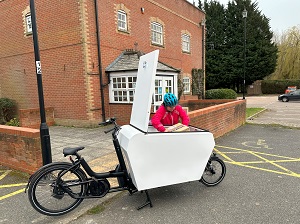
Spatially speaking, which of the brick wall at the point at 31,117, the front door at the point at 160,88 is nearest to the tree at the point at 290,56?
the front door at the point at 160,88

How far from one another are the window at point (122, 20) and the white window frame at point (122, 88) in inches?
108

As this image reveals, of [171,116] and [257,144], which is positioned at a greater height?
[171,116]

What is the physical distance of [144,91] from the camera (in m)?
3.35

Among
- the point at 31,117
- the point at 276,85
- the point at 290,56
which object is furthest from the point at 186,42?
the point at 290,56

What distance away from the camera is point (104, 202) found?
3.54m

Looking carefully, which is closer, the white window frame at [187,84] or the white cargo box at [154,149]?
the white cargo box at [154,149]

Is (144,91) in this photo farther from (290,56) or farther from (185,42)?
(290,56)

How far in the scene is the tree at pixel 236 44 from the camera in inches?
1282

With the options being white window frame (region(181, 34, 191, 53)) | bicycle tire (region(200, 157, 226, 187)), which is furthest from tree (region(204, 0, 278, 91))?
bicycle tire (region(200, 157, 226, 187))

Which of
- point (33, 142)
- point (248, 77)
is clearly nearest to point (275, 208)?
point (33, 142)

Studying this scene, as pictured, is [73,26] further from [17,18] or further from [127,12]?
[17,18]

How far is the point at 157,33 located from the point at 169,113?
38.2 ft

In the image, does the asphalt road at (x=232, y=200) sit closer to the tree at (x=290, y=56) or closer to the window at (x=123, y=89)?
the window at (x=123, y=89)

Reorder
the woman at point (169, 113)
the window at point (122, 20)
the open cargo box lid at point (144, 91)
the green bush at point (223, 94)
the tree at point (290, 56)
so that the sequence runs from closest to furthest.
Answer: the open cargo box lid at point (144, 91) → the woman at point (169, 113) → the window at point (122, 20) → the green bush at point (223, 94) → the tree at point (290, 56)
